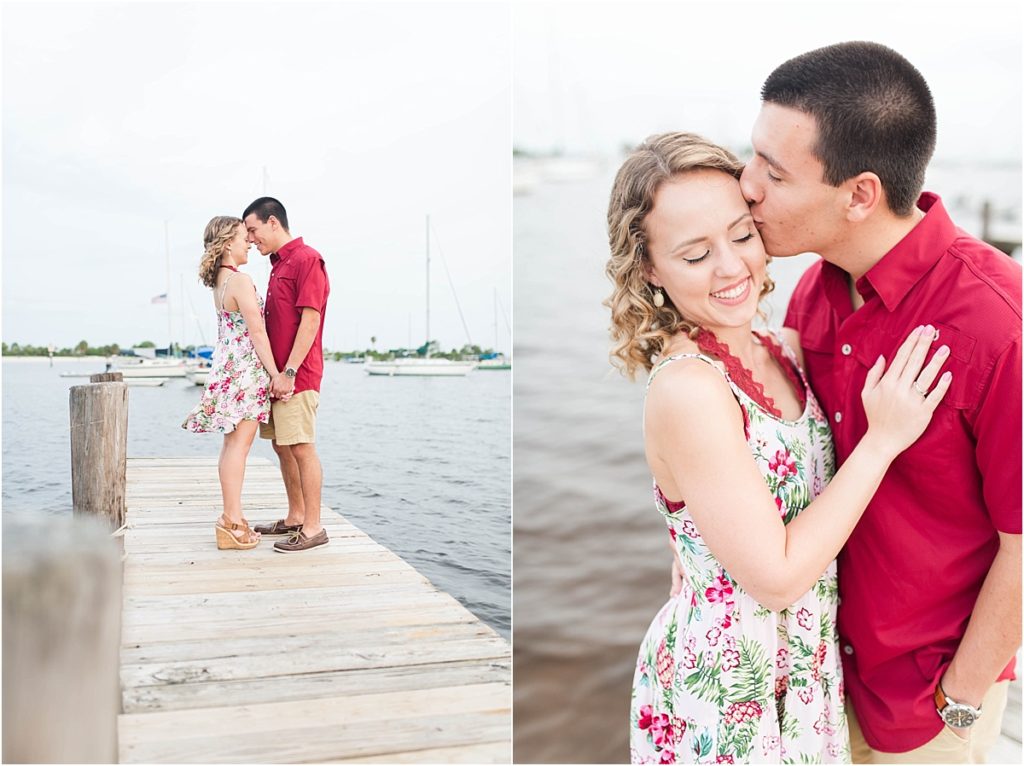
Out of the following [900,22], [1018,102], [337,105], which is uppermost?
[900,22]

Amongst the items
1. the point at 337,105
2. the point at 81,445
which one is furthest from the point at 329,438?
the point at 337,105

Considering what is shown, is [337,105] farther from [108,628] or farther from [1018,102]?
[1018,102]

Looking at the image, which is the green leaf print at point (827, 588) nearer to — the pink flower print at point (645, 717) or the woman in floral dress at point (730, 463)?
the woman in floral dress at point (730, 463)

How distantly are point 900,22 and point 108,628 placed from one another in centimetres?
294

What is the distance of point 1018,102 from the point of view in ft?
9.66

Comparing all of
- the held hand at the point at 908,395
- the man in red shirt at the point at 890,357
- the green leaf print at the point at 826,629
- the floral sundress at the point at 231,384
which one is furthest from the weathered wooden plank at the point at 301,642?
the held hand at the point at 908,395

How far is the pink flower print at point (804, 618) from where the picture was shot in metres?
1.43

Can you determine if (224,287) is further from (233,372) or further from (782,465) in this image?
(782,465)

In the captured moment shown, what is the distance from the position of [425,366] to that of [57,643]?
44.9 inches

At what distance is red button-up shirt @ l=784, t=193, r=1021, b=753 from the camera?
47.8 inches

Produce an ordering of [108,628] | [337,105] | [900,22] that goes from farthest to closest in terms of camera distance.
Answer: [900,22] < [337,105] < [108,628]

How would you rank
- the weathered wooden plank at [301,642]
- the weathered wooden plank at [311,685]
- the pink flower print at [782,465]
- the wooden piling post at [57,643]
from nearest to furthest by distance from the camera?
the pink flower print at [782,465]
the wooden piling post at [57,643]
the weathered wooden plank at [311,685]
the weathered wooden plank at [301,642]

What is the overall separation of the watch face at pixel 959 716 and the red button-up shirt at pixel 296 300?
1.69 m

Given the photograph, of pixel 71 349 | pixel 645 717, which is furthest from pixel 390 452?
pixel 645 717
